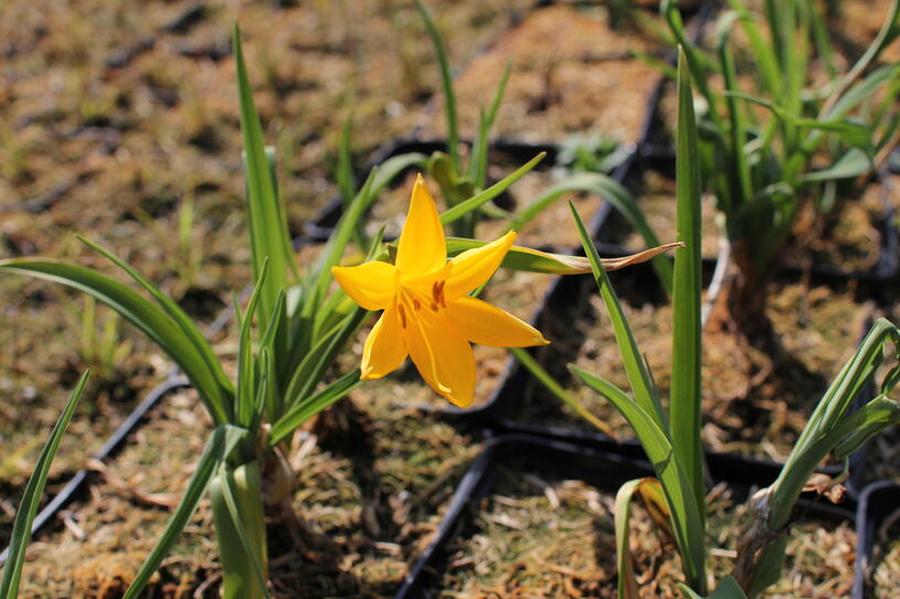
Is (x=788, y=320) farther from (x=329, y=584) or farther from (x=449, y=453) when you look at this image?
(x=329, y=584)

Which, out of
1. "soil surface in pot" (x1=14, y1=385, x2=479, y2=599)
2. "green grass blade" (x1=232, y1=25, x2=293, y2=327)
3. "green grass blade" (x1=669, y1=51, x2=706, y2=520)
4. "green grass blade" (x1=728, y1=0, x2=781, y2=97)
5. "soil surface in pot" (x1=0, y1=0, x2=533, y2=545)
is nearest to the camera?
"green grass blade" (x1=669, y1=51, x2=706, y2=520)

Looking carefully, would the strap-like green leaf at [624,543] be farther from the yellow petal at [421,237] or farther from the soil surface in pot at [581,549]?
the yellow petal at [421,237]

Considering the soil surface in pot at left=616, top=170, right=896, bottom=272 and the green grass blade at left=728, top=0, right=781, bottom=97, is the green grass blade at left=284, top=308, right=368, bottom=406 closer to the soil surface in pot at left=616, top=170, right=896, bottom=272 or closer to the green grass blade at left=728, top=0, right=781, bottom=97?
the green grass blade at left=728, top=0, right=781, bottom=97

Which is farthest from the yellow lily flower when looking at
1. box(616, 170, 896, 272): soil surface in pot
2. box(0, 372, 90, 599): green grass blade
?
box(616, 170, 896, 272): soil surface in pot

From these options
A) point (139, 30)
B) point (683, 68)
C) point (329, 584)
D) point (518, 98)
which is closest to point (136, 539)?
point (329, 584)

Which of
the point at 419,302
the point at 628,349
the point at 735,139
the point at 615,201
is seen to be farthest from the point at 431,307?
the point at 735,139

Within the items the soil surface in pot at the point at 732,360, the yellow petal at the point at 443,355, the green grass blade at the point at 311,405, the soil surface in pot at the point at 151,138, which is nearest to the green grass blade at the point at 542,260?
the yellow petal at the point at 443,355
